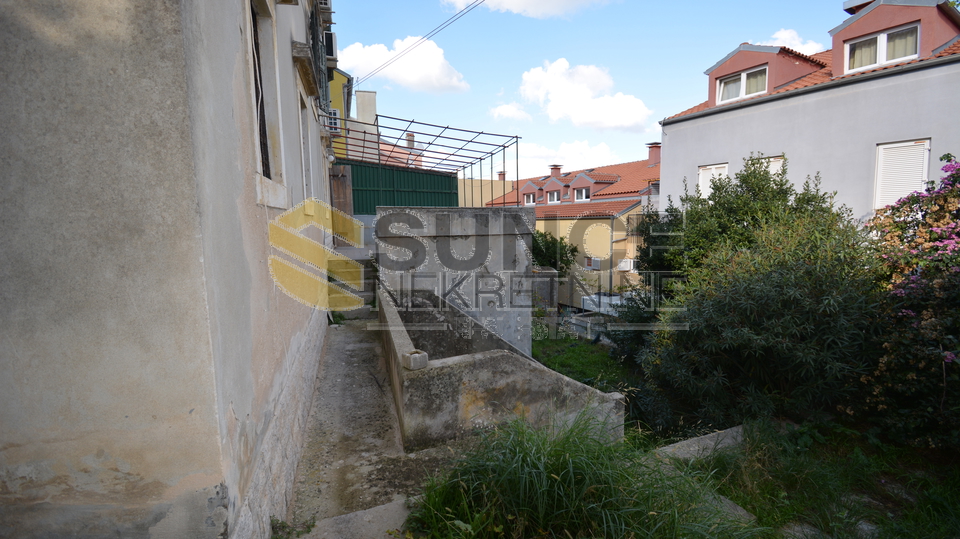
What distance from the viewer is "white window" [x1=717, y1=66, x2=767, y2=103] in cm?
1087

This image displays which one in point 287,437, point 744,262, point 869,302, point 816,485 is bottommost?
point 816,485

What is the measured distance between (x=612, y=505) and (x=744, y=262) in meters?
5.14

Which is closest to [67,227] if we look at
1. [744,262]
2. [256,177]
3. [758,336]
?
[256,177]

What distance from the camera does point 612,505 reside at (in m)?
2.33

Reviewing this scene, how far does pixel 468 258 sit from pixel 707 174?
7.16 m

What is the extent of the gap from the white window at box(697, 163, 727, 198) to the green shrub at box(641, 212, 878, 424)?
14.9ft

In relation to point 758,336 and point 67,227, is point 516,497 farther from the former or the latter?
point 758,336

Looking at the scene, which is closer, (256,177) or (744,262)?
(256,177)

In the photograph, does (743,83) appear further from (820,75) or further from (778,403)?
(778,403)

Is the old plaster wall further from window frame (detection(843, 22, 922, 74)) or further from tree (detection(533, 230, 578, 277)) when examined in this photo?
tree (detection(533, 230, 578, 277))

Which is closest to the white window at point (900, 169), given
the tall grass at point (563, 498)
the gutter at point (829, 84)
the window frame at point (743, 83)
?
the gutter at point (829, 84)

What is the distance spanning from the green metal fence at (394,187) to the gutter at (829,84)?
6677 mm

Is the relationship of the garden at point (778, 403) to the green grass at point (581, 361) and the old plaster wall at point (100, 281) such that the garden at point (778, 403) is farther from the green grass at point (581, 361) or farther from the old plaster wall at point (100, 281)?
the old plaster wall at point (100, 281)

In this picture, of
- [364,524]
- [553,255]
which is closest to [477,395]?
[364,524]
